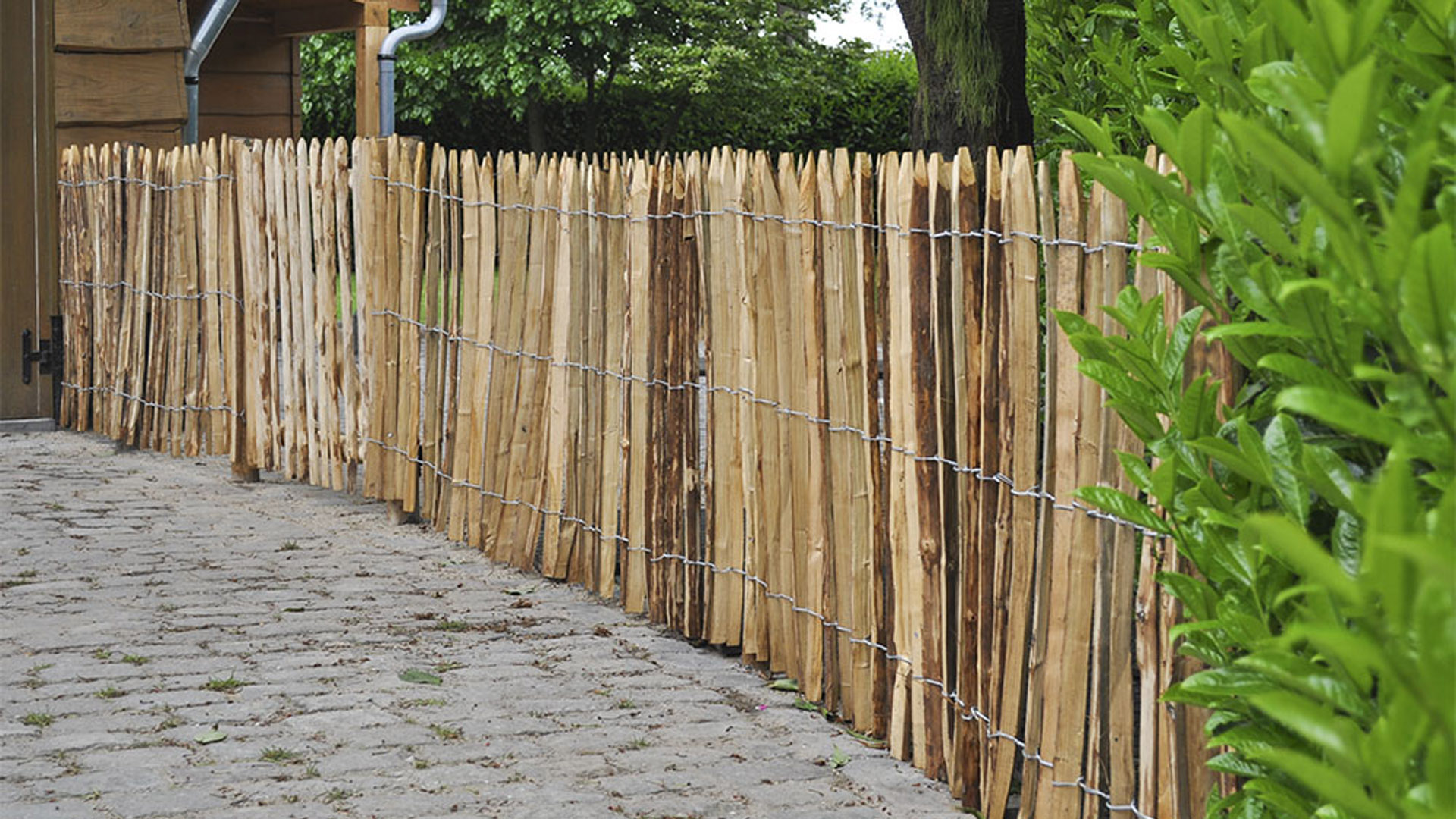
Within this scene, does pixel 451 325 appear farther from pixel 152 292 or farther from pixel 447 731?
pixel 152 292

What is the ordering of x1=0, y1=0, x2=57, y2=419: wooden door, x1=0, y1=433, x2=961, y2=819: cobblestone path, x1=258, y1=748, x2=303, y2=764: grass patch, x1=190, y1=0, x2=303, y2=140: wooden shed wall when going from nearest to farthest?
x1=0, y1=433, x2=961, y2=819: cobblestone path < x1=258, y1=748, x2=303, y2=764: grass patch < x1=0, y1=0, x2=57, y2=419: wooden door < x1=190, y1=0, x2=303, y2=140: wooden shed wall

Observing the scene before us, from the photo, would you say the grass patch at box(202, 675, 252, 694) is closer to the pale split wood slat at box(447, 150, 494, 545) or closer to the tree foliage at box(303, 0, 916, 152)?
the pale split wood slat at box(447, 150, 494, 545)

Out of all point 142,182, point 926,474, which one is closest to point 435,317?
point 142,182

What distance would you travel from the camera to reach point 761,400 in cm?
536

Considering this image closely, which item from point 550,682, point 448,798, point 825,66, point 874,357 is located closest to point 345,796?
point 448,798

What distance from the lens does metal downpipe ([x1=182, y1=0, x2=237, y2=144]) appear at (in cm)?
1263

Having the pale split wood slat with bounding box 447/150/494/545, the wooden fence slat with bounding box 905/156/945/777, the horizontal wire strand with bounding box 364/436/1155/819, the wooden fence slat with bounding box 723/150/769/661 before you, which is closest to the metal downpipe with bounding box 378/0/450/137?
the horizontal wire strand with bounding box 364/436/1155/819

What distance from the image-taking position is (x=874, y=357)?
15.6 feet

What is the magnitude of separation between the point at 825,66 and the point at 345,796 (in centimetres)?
2149

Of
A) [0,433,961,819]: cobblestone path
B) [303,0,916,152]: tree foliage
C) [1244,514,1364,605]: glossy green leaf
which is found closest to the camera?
[1244,514,1364,605]: glossy green leaf

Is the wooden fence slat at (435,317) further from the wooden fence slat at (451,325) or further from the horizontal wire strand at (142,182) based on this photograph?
the horizontal wire strand at (142,182)

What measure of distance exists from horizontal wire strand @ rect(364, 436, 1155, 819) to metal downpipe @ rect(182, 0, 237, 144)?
5716 mm

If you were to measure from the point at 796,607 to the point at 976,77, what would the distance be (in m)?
2.15

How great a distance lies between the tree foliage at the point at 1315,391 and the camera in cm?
175
